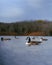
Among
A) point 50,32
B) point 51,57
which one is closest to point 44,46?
point 51,57

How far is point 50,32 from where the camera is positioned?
11.3 feet

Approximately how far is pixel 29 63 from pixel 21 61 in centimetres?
16

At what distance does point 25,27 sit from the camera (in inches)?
134

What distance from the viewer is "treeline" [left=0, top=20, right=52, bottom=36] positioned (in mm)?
3312

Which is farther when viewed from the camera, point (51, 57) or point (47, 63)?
point (51, 57)

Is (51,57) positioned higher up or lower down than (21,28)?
lower down

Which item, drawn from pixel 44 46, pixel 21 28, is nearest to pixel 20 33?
pixel 21 28

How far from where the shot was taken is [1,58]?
358cm

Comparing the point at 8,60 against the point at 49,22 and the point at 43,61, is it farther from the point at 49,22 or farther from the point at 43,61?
the point at 49,22

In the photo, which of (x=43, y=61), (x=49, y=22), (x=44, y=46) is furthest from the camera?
(x=44, y=46)

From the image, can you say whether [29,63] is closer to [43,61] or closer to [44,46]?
[43,61]

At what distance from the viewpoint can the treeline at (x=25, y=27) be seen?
3.31 meters

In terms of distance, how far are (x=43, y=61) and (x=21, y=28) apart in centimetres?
70

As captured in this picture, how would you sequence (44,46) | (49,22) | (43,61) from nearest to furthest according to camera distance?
(49,22) → (43,61) → (44,46)
